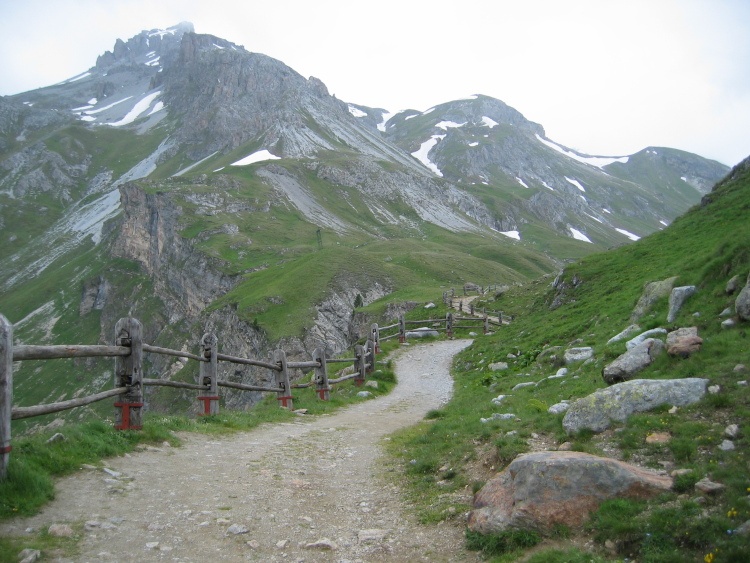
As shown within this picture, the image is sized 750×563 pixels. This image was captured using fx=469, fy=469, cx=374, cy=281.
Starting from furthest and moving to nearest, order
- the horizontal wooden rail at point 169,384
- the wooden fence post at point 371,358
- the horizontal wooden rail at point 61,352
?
the wooden fence post at point 371,358 < the horizontal wooden rail at point 169,384 < the horizontal wooden rail at point 61,352

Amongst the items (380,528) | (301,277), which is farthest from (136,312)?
(380,528)

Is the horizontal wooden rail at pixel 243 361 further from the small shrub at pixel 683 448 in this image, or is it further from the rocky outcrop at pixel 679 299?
the rocky outcrop at pixel 679 299

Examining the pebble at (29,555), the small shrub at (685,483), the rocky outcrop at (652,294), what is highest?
the rocky outcrop at (652,294)

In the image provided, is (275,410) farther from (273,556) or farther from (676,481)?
(676,481)

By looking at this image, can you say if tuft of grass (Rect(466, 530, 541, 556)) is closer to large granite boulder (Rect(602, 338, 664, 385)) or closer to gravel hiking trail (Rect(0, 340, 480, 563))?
gravel hiking trail (Rect(0, 340, 480, 563))

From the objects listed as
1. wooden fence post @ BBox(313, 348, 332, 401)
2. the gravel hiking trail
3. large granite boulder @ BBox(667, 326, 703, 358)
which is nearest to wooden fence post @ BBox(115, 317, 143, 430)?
the gravel hiking trail

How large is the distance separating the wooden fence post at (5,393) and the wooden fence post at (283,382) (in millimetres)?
11626

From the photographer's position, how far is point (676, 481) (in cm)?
604

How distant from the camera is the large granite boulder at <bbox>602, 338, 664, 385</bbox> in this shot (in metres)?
10.5

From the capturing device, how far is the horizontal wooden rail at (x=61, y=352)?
7.63m

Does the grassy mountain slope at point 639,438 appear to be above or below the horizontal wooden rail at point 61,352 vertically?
below

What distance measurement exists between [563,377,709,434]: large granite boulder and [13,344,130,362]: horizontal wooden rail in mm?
9249

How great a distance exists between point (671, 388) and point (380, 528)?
5722mm

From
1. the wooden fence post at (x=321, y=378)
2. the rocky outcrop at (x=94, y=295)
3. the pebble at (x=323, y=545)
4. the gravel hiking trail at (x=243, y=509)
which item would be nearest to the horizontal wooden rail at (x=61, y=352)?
the gravel hiking trail at (x=243, y=509)
